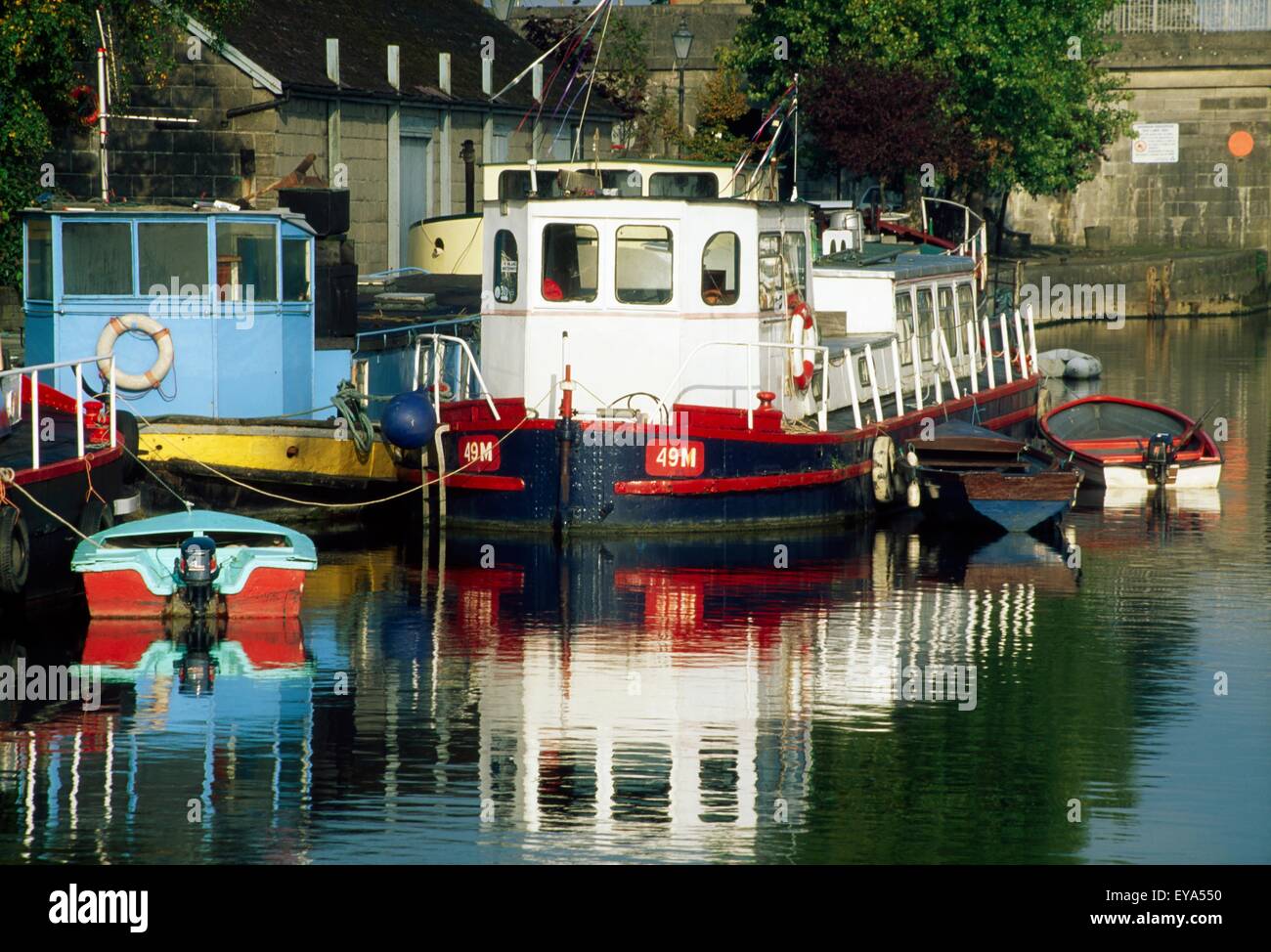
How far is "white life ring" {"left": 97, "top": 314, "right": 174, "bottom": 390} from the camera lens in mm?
20609

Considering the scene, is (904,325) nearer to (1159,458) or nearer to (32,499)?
(1159,458)

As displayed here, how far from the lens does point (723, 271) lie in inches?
832

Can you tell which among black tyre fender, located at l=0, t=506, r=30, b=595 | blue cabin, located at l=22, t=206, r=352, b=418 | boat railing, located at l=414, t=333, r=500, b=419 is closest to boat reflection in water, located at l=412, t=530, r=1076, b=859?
boat railing, located at l=414, t=333, r=500, b=419

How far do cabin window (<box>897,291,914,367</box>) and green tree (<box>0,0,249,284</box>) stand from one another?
9.32m

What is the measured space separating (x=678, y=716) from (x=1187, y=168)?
52742 millimetres

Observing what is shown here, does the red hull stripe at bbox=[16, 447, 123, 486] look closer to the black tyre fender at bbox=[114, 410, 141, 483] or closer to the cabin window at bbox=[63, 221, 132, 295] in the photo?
the black tyre fender at bbox=[114, 410, 141, 483]

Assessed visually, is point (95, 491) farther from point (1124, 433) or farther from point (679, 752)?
point (1124, 433)

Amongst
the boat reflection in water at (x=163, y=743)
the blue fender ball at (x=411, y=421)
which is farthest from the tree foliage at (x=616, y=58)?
the boat reflection in water at (x=163, y=743)

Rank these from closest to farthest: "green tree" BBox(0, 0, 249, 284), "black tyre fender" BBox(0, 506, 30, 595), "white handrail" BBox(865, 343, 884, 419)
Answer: "black tyre fender" BBox(0, 506, 30, 595)
"green tree" BBox(0, 0, 249, 284)
"white handrail" BBox(865, 343, 884, 419)

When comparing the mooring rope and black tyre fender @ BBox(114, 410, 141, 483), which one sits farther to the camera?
black tyre fender @ BBox(114, 410, 141, 483)

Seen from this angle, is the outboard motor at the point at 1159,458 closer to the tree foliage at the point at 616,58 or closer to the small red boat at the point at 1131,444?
the small red boat at the point at 1131,444

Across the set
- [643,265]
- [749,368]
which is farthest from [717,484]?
[643,265]

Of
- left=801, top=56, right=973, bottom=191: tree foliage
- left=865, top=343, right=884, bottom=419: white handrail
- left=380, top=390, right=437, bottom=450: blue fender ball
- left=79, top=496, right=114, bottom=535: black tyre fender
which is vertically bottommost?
left=79, top=496, right=114, bottom=535: black tyre fender
